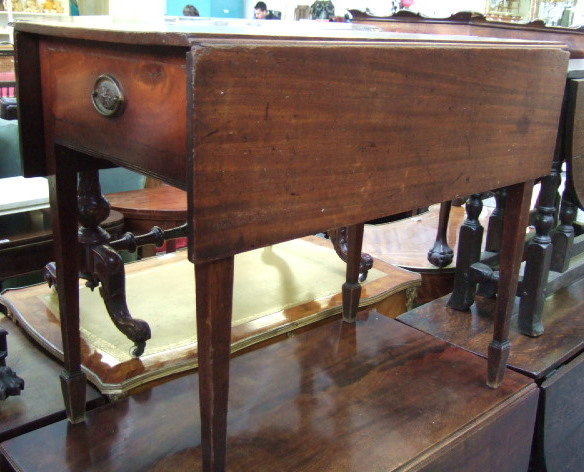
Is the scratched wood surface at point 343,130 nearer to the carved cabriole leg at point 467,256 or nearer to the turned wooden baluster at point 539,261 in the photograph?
the turned wooden baluster at point 539,261

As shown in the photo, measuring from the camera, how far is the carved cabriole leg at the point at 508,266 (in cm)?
119

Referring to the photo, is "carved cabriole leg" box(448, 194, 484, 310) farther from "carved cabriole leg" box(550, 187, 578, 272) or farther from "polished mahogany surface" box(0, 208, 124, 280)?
"polished mahogany surface" box(0, 208, 124, 280)

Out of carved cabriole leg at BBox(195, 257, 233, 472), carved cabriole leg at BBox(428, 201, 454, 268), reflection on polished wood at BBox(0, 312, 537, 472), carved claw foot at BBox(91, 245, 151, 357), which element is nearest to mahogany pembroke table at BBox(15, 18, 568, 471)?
carved cabriole leg at BBox(195, 257, 233, 472)

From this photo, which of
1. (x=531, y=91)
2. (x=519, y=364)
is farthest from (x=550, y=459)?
(x=531, y=91)

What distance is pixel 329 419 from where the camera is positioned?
45.2 inches

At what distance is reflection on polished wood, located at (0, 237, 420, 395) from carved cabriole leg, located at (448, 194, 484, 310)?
235 millimetres

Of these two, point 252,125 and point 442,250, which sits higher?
point 252,125

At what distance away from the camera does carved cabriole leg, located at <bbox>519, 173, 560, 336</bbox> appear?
140 centimetres

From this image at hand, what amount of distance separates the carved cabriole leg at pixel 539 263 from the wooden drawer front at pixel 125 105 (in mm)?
953

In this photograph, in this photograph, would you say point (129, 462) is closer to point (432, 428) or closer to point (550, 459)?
point (432, 428)

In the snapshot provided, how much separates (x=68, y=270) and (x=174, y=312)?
0.56 metres

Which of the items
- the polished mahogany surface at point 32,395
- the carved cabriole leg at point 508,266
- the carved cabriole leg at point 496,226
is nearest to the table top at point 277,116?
the carved cabriole leg at point 508,266

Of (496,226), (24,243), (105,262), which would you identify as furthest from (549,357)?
(24,243)

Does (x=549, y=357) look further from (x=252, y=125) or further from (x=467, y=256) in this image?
(x=252, y=125)
